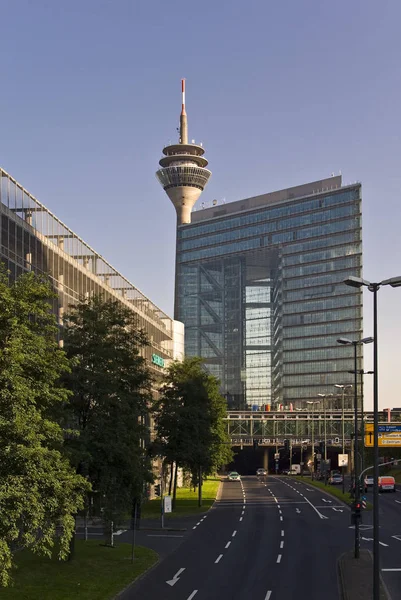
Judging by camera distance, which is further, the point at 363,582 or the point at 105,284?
the point at 105,284

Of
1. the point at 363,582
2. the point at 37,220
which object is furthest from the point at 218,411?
the point at 363,582

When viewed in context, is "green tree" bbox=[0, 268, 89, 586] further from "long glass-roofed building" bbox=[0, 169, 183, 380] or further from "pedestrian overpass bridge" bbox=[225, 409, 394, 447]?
"pedestrian overpass bridge" bbox=[225, 409, 394, 447]

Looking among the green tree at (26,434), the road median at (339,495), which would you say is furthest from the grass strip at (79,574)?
the road median at (339,495)

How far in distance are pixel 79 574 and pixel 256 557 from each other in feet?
39.5

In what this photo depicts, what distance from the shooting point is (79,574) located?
39125 millimetres

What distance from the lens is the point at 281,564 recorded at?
44.1 m

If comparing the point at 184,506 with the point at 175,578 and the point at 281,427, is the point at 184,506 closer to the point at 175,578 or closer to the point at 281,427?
the point at 175,578

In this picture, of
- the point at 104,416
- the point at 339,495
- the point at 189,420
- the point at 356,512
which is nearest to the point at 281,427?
the point at 339,495

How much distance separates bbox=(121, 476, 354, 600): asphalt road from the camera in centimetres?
3634

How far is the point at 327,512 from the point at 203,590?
40.6 m

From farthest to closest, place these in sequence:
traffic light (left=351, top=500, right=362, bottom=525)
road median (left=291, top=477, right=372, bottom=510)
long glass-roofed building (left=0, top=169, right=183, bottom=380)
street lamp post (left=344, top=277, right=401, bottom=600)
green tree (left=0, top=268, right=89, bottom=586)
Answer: road median (left=291, top=477, right=372, bottom=510) → long glass-roofed building (left=0, top=169, right=183, bottom=380) → traffic light (left=351, top=500, right=362, bottom=525) → street lamp post (left=344, top=277, right=401, bottom=600) → green tree (left=0, top=268, right=89, bottom=586)

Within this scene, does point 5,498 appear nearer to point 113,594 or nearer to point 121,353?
point 113,594

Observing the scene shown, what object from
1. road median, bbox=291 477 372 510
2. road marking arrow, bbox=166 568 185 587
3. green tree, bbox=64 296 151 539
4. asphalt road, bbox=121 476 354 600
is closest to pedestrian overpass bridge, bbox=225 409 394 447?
road median, bbox=291 477 372 510

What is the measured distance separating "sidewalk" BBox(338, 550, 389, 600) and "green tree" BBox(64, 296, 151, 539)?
38.7ft
